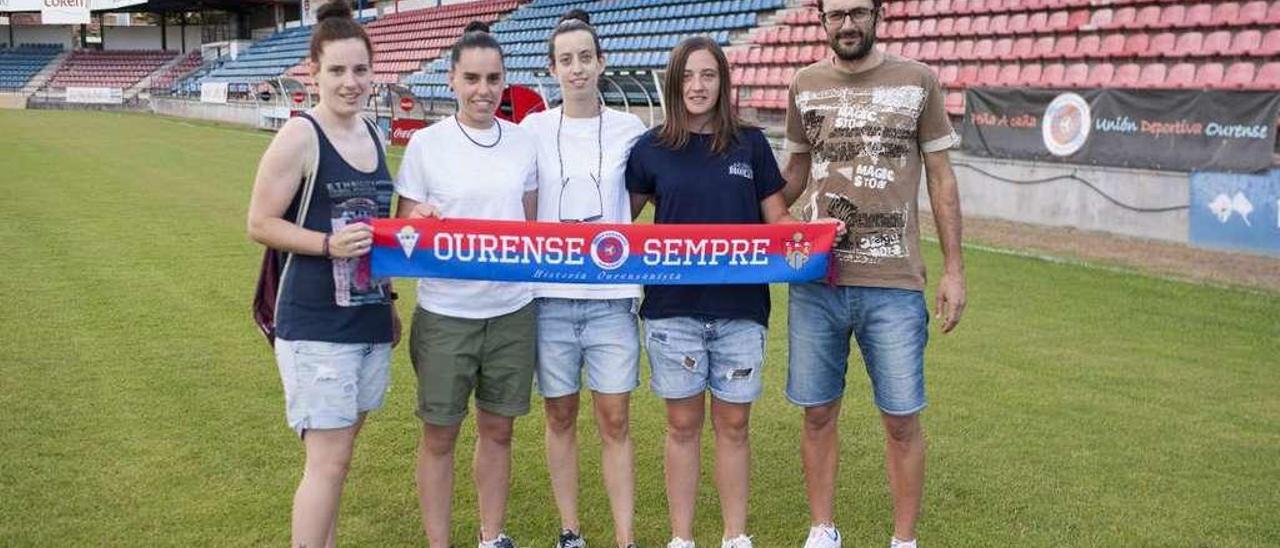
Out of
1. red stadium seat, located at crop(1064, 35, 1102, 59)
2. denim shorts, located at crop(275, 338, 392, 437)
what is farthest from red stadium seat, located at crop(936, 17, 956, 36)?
denim shorts, located at crop(275, 338, 392, 437)

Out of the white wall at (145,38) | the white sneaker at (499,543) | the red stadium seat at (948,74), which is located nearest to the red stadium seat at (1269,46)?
the red stadium seat at (948,74)

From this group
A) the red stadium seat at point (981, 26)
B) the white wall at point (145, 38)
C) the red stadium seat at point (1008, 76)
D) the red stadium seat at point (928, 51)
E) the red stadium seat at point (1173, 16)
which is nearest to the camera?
the red stadium seat at point (1173, 16)

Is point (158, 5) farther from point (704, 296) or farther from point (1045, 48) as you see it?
point (704, 296)

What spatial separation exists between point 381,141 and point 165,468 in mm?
2055

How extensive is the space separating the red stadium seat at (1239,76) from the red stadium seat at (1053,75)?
6.47 ft

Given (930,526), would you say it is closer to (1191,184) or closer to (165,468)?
(165,468)

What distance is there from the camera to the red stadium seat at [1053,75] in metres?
13.2

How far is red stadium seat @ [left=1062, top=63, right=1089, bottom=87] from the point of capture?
42.3ft

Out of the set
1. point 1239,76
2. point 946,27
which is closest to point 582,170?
point 1239,76

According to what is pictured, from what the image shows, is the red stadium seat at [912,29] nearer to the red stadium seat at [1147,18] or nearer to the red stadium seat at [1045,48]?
the red stadium seat at [1045,48]

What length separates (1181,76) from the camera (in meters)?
11.9

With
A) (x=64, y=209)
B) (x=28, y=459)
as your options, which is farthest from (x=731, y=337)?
(x=64, y=209)

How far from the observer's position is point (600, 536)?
3.93 metres

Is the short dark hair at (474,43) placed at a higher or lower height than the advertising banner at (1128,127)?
higher
